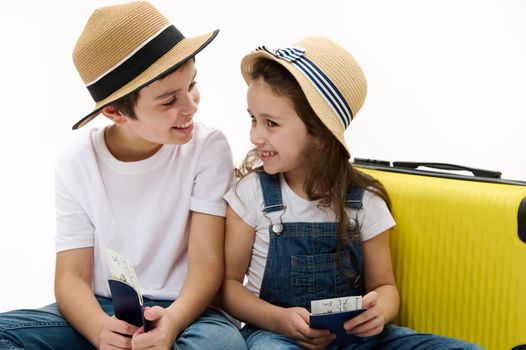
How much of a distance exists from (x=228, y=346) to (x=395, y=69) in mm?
1292

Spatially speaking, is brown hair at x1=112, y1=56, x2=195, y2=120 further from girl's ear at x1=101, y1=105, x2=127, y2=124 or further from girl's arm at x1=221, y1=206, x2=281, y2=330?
girl's arm at x1=221, y1=206, x2=281, y2=330

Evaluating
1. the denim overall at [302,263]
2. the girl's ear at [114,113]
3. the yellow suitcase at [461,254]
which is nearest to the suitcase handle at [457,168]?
the yellow suitcase at [461,254]

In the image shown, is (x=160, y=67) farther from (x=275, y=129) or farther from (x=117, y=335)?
(x=117, y=335)

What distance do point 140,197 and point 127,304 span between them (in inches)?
11.9

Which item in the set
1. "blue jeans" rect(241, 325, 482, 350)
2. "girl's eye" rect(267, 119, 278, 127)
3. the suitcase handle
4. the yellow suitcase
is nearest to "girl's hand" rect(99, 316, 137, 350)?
"blue jeans" rect(241, 325, 482, 350)

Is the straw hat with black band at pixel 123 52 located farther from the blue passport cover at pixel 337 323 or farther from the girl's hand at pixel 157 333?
the blue passport cover at pixel 337 323

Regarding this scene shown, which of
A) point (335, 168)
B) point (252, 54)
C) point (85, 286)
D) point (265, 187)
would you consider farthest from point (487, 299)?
point (85, 286)

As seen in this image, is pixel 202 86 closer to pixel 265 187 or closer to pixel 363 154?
pixel 363 154

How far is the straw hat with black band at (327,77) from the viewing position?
1287 mm

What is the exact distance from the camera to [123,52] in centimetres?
126

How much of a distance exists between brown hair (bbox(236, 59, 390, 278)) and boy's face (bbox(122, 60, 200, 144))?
0.51ft

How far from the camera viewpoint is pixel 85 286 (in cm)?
136

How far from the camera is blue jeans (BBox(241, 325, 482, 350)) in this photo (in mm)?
1260

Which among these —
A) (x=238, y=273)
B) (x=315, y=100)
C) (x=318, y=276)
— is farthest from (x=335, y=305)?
(x=315, y=100)
